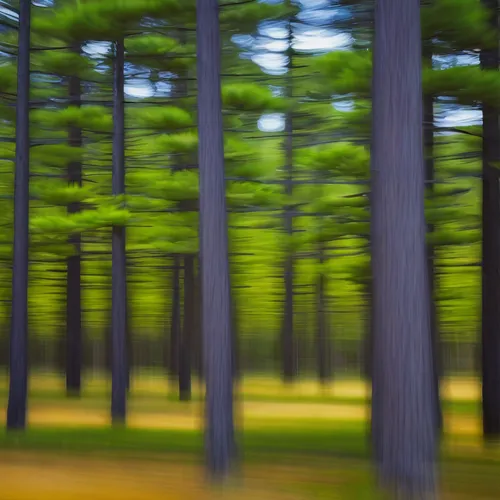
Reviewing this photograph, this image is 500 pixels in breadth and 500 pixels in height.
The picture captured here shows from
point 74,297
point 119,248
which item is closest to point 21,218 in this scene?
point 119,248

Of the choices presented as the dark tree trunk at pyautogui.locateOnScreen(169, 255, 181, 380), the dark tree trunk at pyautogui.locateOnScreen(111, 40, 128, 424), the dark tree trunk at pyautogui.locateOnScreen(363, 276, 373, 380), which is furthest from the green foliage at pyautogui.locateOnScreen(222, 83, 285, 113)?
the dark tree trunk at pyautogui.locateOnScreen(169, 255, 181, 380)

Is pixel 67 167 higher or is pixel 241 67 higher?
pixel 241 67

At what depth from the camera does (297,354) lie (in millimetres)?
46562

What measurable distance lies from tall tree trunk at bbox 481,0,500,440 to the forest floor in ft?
A: 4.38

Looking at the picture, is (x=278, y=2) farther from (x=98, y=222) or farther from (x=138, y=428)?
(x=138, y=428)

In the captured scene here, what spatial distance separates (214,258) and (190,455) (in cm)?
417

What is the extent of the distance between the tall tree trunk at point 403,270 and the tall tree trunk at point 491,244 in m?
6.26

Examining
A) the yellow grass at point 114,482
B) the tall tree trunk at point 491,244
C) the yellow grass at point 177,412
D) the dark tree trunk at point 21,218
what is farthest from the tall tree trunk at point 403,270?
the dark tree trunk at point 21,218

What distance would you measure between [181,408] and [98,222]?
26.8 feet

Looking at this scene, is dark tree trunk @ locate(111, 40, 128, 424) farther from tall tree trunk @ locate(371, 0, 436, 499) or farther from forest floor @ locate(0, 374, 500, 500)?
tall tree trunk @ locate(371, 0, 436, 499)

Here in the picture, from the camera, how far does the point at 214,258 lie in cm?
964

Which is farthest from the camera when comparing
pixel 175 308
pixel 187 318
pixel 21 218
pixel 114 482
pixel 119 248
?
pixel 175 308

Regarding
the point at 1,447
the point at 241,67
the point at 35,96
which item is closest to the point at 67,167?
the point at 35,96

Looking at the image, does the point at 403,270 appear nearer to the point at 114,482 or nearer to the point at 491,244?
the point at 114,482
